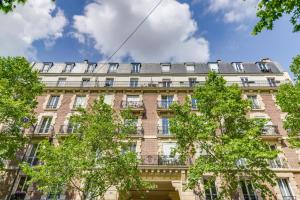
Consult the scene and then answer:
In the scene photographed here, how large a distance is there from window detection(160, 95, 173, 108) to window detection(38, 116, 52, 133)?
449 inches

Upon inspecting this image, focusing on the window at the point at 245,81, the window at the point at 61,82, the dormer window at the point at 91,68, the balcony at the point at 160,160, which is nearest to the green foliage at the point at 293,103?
the balcony at the point at 160,160

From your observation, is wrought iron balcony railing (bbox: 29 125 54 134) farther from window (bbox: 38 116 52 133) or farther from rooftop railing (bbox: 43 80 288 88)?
rooftop railing (bbox: 43 80 288 88)

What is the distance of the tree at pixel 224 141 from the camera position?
40.8 ft

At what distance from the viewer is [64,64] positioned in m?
28.8

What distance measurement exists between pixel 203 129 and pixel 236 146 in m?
2.49

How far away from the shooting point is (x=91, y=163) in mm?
12703

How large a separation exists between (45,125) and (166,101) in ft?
40.8

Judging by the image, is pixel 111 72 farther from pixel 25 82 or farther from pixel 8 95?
pixel 8 95

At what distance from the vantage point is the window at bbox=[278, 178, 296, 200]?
17266mm

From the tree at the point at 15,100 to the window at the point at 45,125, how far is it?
11.4 ft

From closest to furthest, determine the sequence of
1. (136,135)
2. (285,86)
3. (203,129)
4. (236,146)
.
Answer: (236,146)
(203,129)
(285,86)
(136,135)

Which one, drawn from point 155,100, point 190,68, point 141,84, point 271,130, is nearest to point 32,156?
point 155,100

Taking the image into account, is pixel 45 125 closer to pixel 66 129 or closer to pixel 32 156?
pixel 66 129

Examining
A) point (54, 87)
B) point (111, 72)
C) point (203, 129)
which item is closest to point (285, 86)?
point (203, 129)
